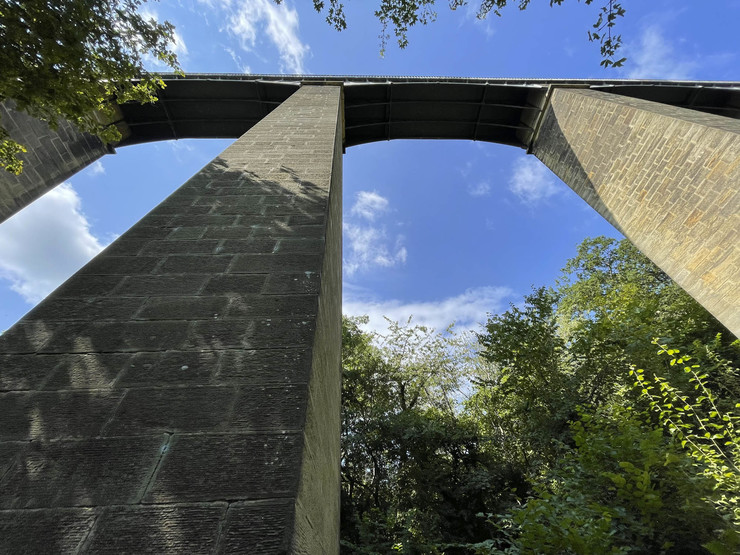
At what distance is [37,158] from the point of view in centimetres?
791

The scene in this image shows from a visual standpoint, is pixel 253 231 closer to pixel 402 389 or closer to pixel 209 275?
pixel 209 275

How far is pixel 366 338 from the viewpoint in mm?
15906

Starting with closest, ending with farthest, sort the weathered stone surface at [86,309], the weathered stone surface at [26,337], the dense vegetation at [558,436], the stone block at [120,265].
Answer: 1. the weathered stone surface at [26,337]
2. the weathered stone surface at [86,309]
3. the stone block at [120,265]
4. the dense vegetation at [558,436]

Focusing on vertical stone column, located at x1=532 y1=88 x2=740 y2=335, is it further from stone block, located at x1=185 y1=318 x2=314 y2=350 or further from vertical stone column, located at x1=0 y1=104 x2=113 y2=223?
vertical stone column, located at x1=0 y1=104 x2=113 y2=223

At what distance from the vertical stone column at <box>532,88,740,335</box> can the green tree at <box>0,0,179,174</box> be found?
7811 mm

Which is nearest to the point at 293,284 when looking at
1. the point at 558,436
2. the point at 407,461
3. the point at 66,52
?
the point at 66,52

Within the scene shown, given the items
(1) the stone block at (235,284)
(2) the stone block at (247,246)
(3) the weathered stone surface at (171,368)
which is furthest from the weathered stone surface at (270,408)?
(2) the stone block at (247,246)

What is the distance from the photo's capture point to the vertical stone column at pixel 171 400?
3.82 ft

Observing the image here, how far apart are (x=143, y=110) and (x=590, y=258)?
19558mm

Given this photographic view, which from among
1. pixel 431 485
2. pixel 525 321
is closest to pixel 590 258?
pixel 525 321

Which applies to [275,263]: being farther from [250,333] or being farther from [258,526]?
[258,526]

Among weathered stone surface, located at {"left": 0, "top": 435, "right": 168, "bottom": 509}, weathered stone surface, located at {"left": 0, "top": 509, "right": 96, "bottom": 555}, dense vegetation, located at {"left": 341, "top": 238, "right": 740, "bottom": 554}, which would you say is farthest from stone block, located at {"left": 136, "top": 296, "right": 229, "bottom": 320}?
dense vegetation, located at {"left": 341, "top": 238, "right": 740, "bottom": 554}

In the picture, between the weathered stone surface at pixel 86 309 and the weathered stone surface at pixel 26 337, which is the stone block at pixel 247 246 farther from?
the weathered stone surface at pixel 26 337

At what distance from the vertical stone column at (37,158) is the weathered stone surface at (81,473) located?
8.21 metres
